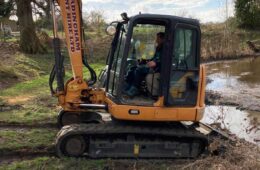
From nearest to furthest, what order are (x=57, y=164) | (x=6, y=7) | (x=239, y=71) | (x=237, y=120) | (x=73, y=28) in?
1. (x=57, y=164)
2. (x=73, y=28)
3. (x=237, y=120)
4. (x=239, y=71)
5. (x=6, y=7)

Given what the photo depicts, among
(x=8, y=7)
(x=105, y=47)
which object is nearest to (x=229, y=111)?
(x=105, y=47)

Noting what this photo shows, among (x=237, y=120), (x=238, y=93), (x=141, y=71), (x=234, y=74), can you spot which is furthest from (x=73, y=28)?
(x=234, y=74)

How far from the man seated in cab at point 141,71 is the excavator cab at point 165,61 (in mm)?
73

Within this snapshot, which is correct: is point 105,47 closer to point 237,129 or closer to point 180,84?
point 237,129

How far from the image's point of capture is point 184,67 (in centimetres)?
731

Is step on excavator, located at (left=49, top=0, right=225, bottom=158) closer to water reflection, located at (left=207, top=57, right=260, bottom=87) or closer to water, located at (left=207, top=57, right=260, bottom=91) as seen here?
water, located at (left=207, top=57, right=260, bottom=91)

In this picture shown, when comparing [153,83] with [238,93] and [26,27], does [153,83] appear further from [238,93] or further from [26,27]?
[26,27]

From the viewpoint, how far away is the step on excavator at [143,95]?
23.5ft

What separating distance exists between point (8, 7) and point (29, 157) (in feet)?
71.2

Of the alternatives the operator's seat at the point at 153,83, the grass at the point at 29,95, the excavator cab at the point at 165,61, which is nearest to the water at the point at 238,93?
the excavator cab at the point at 165,61

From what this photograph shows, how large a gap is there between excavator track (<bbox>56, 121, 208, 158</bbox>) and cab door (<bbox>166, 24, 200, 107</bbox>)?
0.56 m

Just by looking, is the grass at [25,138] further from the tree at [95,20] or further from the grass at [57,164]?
the tree at [95,20]

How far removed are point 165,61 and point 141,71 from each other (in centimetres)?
50

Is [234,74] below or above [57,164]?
below
